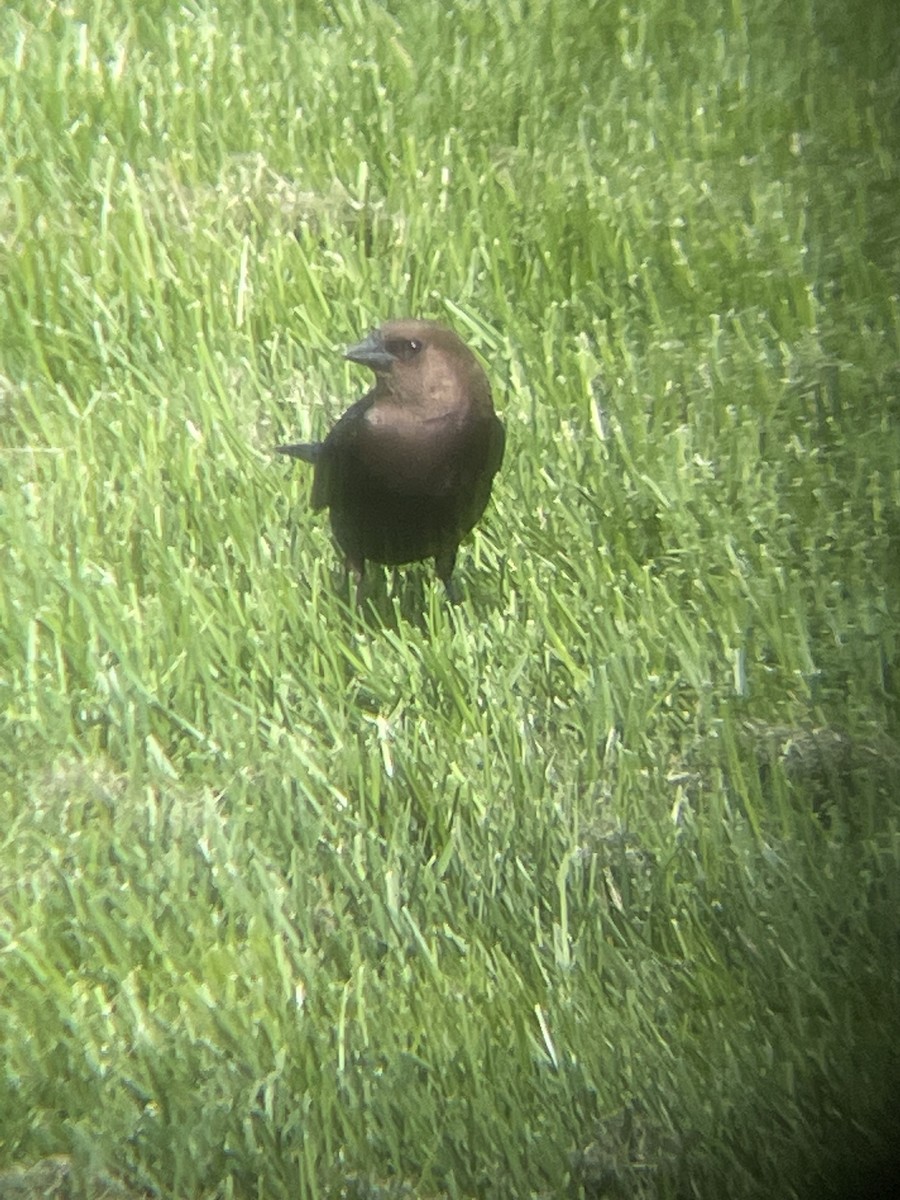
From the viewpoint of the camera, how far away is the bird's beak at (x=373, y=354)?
1788 mm

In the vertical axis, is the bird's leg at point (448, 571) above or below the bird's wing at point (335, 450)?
below

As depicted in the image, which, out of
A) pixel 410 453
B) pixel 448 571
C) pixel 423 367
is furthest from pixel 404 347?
pixel 448 571

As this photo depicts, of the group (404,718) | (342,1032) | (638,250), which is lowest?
(342,1032)

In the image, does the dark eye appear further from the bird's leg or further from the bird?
the bird's leg

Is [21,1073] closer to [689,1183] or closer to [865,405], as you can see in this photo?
[689,1183]

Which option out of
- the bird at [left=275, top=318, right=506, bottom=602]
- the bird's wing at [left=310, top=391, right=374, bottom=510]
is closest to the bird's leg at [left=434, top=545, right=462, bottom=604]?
the bird at [left=275, top=318, right=506, bottom=602]

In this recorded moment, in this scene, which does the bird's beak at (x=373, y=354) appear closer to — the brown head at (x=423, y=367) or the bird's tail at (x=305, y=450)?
the brown head at (x=423, y=367)

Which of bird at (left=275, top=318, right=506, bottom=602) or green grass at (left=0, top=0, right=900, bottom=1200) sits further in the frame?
bird at (left=275, top=318, right=506, bottom=602)

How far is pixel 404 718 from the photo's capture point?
162 centimetres

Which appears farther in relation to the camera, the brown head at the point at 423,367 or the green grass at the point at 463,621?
the brown head at the point at 423,367

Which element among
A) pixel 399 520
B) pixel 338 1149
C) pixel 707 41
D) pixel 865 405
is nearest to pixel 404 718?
pixel 399 520

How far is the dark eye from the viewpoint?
5.89 ft

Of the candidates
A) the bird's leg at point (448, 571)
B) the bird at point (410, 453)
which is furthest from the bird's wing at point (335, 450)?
the bird's leg at point (448, 571)

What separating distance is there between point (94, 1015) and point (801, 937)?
665 mm
